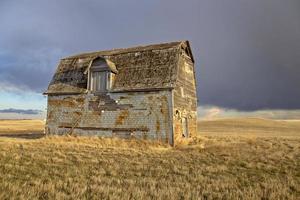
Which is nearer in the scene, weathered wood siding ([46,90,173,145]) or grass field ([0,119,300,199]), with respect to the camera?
grass field ([0,119,300,199])

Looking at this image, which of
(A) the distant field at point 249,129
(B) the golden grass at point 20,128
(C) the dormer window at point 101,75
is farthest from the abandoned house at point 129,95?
(B) the golden grass at point 20,128

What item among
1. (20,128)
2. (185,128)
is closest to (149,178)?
(185,128)

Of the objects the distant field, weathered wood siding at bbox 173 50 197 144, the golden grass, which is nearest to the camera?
weathered wood siding at bbox 173 50 197 144

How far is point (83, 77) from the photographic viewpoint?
73.6 feet

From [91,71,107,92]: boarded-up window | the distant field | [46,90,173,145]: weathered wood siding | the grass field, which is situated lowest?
the grass field

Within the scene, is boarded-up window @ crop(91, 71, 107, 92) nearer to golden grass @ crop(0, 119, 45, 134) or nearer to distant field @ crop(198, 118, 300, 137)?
distant field @ crop(198, 118, 300, 137)

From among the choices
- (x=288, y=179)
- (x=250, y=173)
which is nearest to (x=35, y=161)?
(x=250, y=173)

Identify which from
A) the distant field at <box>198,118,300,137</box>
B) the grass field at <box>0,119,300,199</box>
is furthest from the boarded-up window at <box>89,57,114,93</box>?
the distant field at <box>198,118,300,137</box>

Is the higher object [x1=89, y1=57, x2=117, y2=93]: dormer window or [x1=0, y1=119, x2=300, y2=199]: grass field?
[x1=89, y1=57, x2=117, y2=93]: dormer window

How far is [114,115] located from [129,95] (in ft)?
5.64

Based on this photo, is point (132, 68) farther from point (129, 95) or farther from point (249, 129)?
point (249, 129)

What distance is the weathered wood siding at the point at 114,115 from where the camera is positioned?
738 inches

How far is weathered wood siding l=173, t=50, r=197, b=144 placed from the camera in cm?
1939

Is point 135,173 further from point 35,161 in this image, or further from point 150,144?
point 150,144
